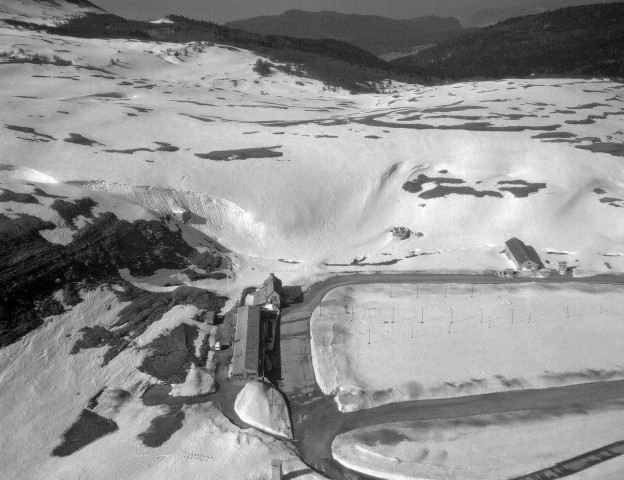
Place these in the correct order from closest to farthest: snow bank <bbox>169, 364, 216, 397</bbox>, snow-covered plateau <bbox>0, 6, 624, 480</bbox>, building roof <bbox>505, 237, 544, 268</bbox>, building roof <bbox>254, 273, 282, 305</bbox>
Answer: snow-covered plateau <bbox>0, 6, 624, 480</bbox> → snow bank <bbox>169, 364, 216, 397</bbox> → building roof <bbox>254, 273, 282, 305</bbox> → building roof <bbox>505, 237, 544, 268</bbox>

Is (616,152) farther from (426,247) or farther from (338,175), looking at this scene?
(338,175)

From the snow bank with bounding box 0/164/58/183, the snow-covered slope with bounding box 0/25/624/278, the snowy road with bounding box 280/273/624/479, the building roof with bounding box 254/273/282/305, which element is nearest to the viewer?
the snowy road with bounding box 280/273/624/479

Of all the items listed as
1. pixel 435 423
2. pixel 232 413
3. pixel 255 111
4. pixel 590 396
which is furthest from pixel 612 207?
pixel 255 111

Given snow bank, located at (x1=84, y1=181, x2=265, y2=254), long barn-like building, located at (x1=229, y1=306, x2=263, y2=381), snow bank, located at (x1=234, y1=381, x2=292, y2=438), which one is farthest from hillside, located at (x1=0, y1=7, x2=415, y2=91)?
snow bank, located at (x1=234, y1=381, x2=292, y2=438)

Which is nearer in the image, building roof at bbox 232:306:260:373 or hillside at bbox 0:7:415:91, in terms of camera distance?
building roof at bbox 232:306:260:373

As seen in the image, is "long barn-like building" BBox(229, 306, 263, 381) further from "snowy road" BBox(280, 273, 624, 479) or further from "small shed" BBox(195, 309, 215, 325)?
Answer: "snowy road" BBox(280, 273, 624, 479)
